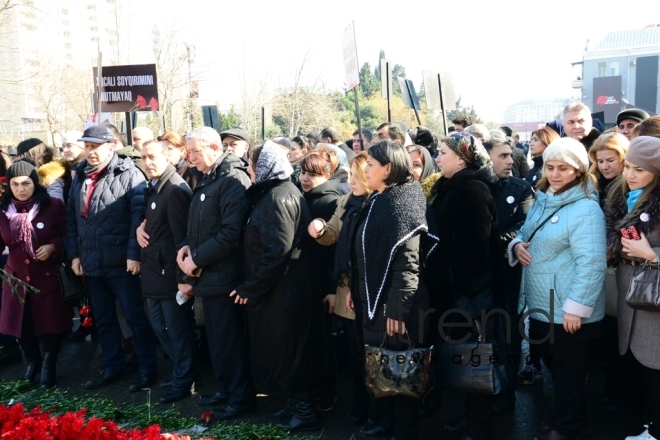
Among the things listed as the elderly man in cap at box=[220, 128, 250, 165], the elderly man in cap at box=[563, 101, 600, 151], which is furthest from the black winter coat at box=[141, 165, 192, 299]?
the elderly man in cap at box=[563, 101, 600, 151]

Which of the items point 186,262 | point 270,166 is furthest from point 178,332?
point 270,166

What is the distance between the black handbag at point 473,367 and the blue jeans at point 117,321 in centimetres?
293

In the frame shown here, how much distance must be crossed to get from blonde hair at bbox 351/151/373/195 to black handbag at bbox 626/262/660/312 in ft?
5.81

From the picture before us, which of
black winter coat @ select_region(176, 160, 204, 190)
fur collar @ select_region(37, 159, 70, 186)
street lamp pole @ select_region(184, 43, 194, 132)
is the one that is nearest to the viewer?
black winter coat @ select_region(176, 160, 204, 190)

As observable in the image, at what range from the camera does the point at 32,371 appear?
18.5ft

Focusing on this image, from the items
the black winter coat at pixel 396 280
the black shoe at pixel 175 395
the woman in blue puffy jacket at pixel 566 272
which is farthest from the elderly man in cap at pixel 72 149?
the woman in blue puffy jacket at pixel 566 272

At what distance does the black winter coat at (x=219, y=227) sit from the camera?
444cm

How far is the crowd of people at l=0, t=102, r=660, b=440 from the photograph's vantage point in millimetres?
3598

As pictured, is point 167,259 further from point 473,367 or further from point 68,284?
point 473,367

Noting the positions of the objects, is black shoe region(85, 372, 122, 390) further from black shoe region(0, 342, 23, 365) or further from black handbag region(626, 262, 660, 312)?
black handbag region(626, 262, 660, 312)

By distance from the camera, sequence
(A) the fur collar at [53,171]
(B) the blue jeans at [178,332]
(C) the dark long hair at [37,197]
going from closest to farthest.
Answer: (B) the blue jeans at [178,332] < (C) the dark long hair at [37,197] < (A) the fur collar at [53,171]

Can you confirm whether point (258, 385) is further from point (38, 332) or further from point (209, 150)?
point (38, 332)

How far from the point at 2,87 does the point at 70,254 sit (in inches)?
521

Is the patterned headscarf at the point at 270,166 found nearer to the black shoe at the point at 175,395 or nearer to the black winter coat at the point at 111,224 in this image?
the black winter coat at the point at 111,224
